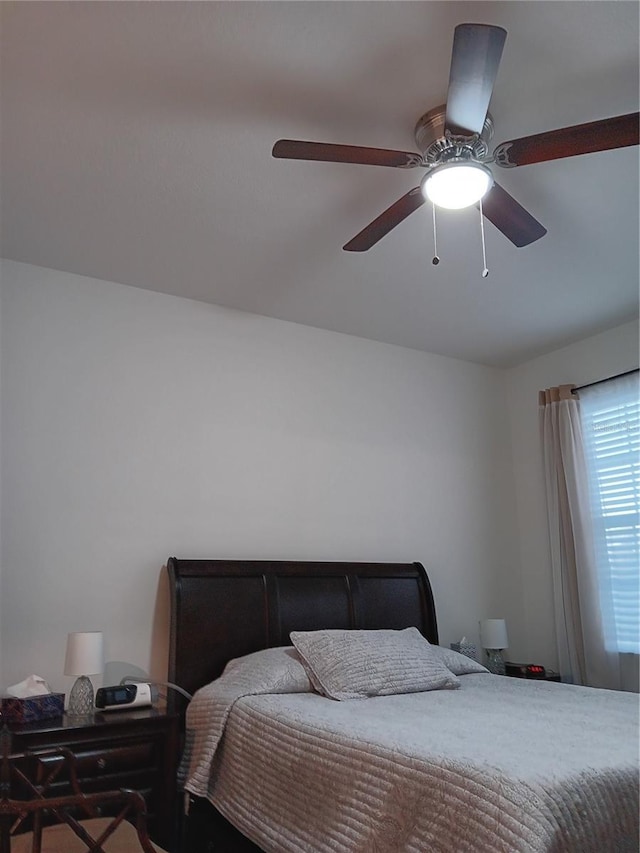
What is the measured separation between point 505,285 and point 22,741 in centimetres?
305

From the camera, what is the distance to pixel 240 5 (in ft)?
5.83

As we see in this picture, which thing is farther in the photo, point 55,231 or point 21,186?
point 55,231

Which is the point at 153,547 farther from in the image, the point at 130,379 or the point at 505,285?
the point at 505,285

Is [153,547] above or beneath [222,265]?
beneath

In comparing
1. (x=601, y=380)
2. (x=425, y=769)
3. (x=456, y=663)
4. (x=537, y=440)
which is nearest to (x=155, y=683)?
(x=456, y=663)

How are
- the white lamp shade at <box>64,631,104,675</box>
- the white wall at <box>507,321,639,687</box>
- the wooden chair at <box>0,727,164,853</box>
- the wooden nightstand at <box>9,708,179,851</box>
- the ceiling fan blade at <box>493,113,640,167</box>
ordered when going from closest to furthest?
the wooden chair at <box>0,727,164,853</box>, the ceiling fan blade at <box>493,113,640,167</box>, the wooden nightstand at <box>9,708,179,851</box>, the white lamp shade at <box>64,631,104,675</box>, the white wall at <box>507,321,639,687</box>

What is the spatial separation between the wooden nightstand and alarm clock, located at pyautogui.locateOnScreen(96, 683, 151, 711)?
43mm

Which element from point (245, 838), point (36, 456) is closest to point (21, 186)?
point (36, 456)

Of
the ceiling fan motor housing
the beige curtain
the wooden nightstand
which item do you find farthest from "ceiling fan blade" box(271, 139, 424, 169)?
the beige curtain

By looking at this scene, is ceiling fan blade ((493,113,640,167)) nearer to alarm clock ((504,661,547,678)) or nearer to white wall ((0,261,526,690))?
white wall ((0,261,526,690))

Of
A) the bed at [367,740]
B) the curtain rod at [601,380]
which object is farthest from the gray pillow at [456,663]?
the curtain rod at [601,380]

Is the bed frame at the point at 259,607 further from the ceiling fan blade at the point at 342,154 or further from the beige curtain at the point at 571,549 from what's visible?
the ceiling fan blade at the point at 342,154

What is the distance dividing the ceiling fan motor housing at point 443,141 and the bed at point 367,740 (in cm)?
177

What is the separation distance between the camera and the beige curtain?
367 centimetres
